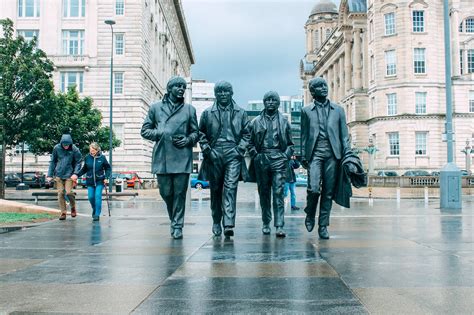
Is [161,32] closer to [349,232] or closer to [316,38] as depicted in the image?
[349,232]

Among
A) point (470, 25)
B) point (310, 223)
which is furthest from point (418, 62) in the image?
point (310, 223)

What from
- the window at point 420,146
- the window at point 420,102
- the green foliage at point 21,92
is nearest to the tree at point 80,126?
the green foliage at point 21,92

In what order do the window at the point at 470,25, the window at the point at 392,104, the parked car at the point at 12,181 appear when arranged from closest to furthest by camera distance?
the parked car at the point at 12,181 < the window at the point at 392,104 < the window at the point at 470,25

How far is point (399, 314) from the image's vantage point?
11.0ft

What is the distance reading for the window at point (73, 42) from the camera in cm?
4544

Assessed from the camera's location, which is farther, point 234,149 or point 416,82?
point 416,82

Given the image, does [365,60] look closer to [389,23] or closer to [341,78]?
[389,23]

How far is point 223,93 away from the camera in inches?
298

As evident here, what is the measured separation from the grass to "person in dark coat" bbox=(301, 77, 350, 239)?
5.93m

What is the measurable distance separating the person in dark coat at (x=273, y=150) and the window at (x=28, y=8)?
4292cm

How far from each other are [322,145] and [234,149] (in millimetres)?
1245

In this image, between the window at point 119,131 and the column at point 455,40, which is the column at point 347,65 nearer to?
the column at point 455,40

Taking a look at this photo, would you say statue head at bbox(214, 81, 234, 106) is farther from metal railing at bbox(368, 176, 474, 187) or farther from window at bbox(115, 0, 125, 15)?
window at bbox(115, 0, 125, 15)

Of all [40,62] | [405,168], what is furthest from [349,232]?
[405,168]
